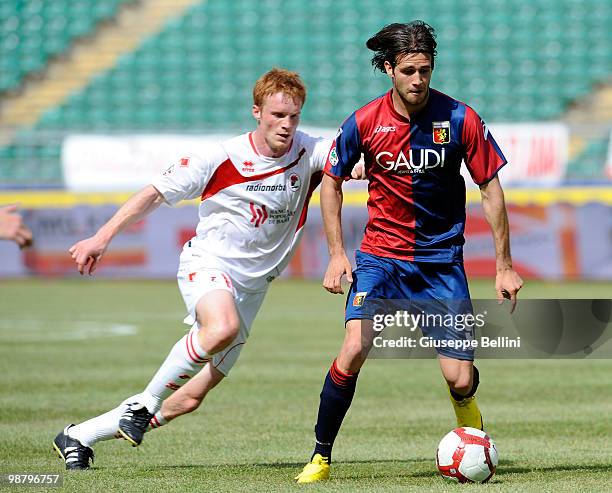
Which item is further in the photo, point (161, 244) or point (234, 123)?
point (234, 123)

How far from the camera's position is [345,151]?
616 centimetres

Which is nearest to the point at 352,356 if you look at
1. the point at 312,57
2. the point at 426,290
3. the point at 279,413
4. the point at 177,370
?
the point at 426,290

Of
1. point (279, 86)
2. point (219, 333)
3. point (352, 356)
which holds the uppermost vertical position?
point (279, 86)

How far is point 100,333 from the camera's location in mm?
13680

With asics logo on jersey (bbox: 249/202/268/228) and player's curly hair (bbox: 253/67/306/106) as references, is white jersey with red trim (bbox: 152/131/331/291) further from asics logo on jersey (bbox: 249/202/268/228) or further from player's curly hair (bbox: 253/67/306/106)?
player's curly hair (bbox: 253/67/306/106)

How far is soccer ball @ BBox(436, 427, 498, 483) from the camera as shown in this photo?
233 inches

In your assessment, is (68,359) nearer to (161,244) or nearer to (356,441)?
(356,441)

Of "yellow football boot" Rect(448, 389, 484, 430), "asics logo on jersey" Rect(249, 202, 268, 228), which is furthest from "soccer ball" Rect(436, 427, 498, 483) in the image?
"asics logo on jersey" Rect(249, 202, 268, 228)

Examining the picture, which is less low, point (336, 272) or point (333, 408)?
point (336, 272)

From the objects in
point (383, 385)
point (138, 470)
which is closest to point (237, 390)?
point (383, 385)

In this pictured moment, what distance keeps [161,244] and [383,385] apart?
10597 mm

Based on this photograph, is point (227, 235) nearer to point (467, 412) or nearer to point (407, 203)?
point (407, 203)

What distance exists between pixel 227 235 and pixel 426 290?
3.73 ft

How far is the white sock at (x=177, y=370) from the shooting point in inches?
244
